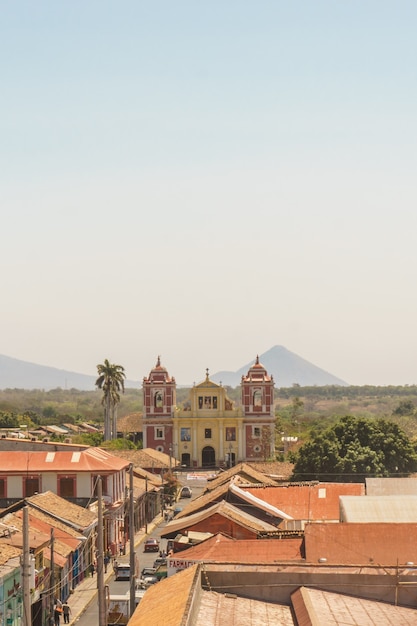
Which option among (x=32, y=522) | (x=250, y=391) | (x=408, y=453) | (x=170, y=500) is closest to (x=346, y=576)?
(x=32, y=522)

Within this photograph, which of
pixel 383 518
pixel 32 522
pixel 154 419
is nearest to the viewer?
pixel 383 518

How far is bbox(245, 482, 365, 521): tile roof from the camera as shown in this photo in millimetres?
44281

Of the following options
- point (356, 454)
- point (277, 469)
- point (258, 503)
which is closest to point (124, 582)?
point (258, 503)

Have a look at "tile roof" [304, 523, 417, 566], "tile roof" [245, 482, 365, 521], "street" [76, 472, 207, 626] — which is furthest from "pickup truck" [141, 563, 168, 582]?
"tile roof" [304, 523, 417, 566]

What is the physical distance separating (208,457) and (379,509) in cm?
6777

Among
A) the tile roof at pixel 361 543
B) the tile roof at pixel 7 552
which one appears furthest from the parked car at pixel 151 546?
the tile roof at pixel 361 543

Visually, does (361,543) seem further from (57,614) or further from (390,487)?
(390,487)

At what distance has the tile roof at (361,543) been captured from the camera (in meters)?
30.2

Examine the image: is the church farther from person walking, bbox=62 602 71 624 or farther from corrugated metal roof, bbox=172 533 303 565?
corrugated metal roof, bbox=172 533 303 565

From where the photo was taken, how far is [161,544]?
55.2 meters

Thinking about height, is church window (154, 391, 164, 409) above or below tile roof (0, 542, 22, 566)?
above

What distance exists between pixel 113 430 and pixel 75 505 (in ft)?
188

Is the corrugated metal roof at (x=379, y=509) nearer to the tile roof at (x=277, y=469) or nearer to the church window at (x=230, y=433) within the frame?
the tile roof at (x=277, y=469)

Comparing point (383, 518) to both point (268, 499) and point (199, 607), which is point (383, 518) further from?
point (199, 607)
